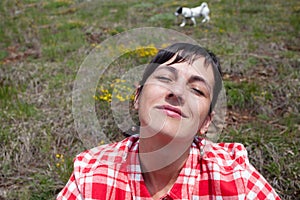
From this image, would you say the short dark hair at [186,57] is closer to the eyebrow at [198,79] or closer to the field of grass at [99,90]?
the eyebrow at [198,79]

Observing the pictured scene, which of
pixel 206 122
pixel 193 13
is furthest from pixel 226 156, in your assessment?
pixel 193 13

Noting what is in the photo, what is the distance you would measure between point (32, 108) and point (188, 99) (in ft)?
7.35

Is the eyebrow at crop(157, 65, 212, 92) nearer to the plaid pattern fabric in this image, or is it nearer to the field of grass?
the plaid pattern fabric

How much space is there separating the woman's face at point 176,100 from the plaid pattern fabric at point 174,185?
0.22 m

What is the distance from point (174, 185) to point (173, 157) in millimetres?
145

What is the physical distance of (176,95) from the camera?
3.89 feet

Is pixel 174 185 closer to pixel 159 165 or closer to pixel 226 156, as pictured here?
pixel 159 165

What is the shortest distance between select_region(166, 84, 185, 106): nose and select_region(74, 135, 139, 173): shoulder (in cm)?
43

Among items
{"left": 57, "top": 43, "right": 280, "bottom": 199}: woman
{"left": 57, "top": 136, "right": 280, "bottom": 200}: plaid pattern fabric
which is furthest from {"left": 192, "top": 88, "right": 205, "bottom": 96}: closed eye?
{"left": 57, "top": 136, "right": 280, "bottom": 200}: plaid pattern fabric

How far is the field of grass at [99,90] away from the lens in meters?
2.29

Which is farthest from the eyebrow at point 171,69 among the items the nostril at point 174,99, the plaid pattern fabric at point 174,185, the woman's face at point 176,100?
the plaid pattern fabric at point 174,185

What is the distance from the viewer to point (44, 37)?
196 inches

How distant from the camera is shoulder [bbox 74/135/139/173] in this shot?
4.62ft

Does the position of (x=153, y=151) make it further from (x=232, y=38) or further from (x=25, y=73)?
(x=232, y=38)
